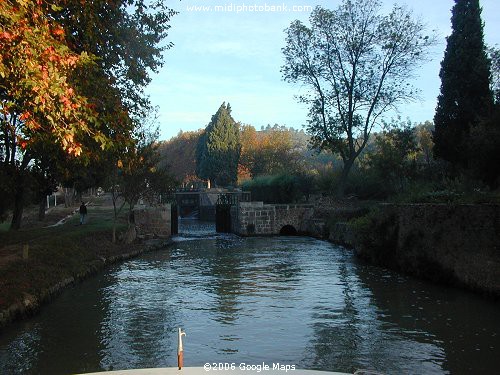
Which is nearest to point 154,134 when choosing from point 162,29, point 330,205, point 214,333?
point 162,29

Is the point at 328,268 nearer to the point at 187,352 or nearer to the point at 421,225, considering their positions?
the point at 421,225

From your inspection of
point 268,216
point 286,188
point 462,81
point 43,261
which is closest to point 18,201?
point 43,261

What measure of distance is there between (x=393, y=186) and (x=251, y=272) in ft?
70.4

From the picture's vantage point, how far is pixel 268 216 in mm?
40594

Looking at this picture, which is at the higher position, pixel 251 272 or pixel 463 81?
pixel 463 81

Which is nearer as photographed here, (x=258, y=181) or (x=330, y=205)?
(x=330, y=205)

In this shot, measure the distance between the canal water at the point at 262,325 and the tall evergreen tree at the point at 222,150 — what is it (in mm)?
53318

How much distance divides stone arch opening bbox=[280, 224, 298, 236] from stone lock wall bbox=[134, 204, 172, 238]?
9538mm

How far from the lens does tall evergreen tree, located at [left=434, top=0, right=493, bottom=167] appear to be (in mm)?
27859

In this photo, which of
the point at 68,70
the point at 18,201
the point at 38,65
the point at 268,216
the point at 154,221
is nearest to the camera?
the point at 38,65

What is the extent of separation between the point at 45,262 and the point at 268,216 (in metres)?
25.6

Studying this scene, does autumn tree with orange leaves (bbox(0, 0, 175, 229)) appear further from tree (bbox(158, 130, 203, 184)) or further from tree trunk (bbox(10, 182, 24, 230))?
tree (bbox(158, 130, 203, 184))

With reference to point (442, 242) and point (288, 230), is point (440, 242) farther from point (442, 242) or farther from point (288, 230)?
point (288, 230)

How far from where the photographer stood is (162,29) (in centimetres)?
1775
